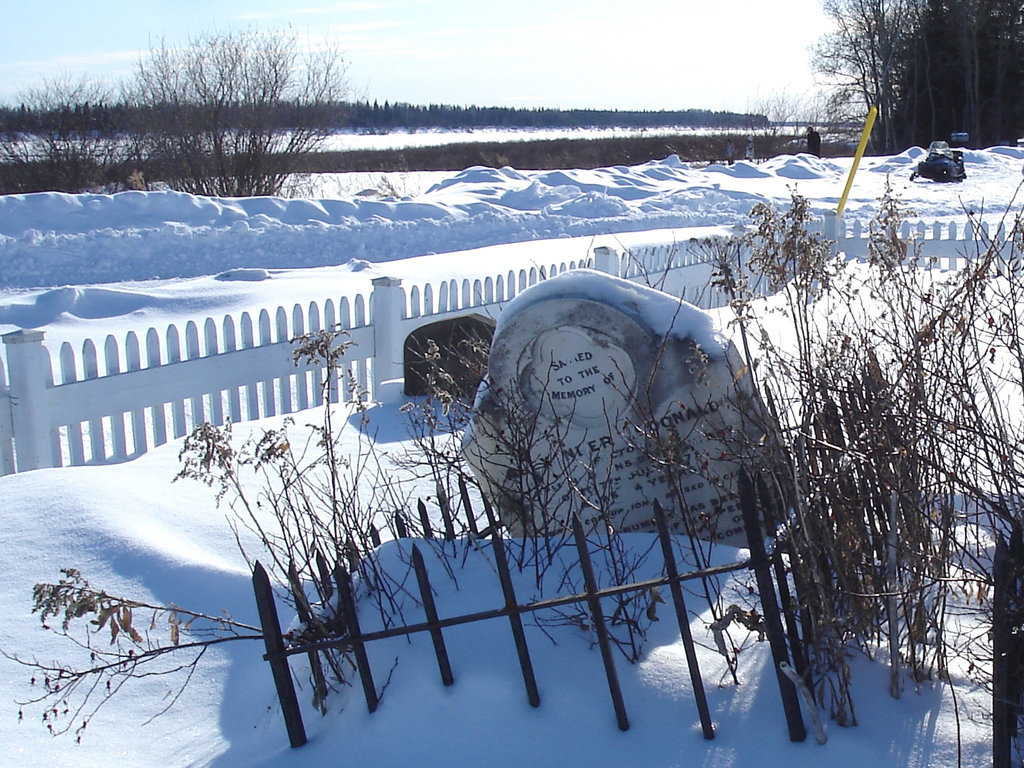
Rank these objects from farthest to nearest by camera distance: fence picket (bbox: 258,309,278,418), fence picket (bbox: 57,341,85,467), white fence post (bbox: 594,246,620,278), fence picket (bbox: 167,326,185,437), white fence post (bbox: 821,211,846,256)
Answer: white fence post (bbox: 821,211,846,256) < white fence post (bbox: 594,246,620,278) < fence picket (bbox: 258,309,278,418) < fence picket (bbox: 167,326,185,437) < fence picket (bbox: 57,341,85,467)

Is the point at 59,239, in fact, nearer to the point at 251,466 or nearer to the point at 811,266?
the point at 251,466

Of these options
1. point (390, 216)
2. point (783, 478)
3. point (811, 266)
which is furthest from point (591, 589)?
point (390, 216)

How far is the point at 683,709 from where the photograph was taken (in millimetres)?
2293

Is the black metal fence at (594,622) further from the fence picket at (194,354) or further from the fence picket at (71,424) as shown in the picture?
the fence picket at (194,354)

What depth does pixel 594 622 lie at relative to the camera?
2338 mm

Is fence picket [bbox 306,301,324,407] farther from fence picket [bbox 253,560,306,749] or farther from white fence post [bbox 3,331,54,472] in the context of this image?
fence picket [bbox 253,560,306,749]

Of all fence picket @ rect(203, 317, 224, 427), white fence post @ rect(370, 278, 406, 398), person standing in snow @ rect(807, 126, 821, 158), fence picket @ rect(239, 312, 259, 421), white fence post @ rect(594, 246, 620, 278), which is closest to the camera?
fence picket @ rect(203, 317, 224, 427)

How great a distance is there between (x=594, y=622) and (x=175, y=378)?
13.8 ft

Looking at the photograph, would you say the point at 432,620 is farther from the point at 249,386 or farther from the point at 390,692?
the point at 249,386

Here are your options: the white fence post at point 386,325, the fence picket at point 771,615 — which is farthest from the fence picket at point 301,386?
the fence picket at point 771,615

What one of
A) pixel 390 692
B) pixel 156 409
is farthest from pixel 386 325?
pixel 390 692

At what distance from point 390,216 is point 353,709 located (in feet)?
49.3

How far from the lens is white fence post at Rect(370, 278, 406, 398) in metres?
7.05

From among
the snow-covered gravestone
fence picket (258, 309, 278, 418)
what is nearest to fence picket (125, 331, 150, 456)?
fence picket (258, 309, 278, 418)
